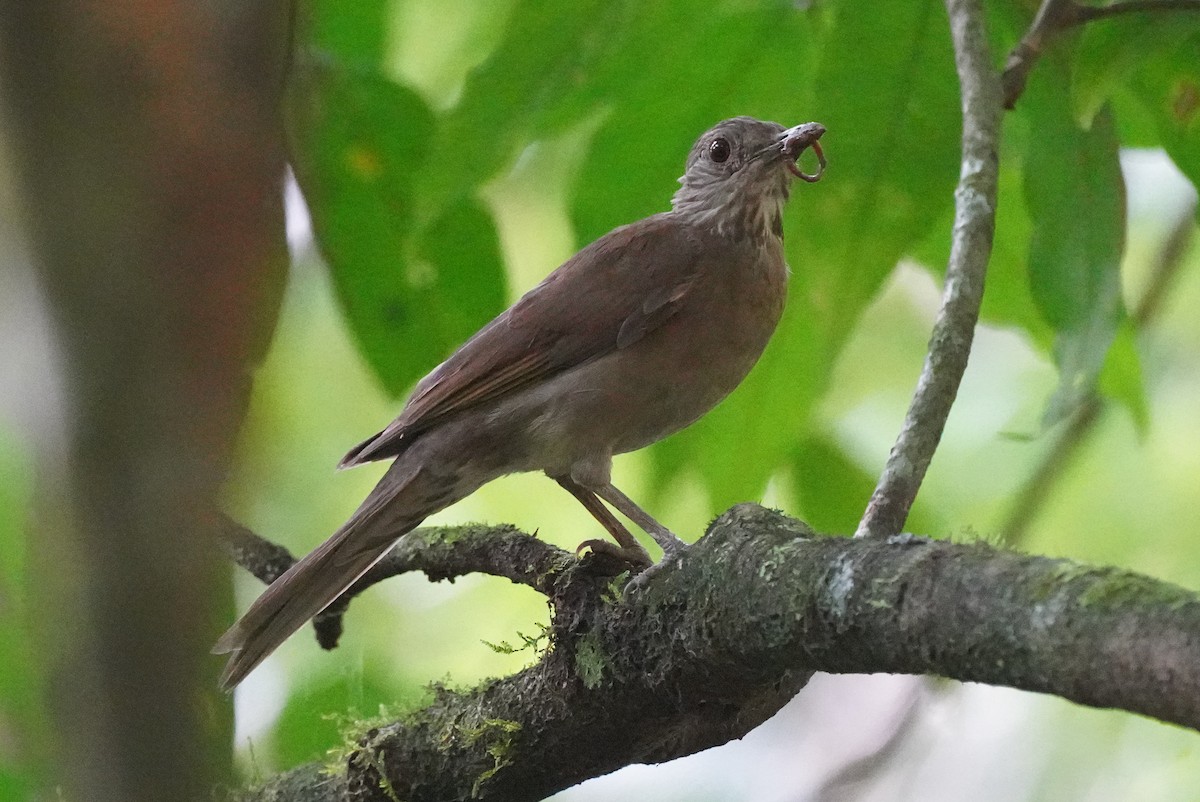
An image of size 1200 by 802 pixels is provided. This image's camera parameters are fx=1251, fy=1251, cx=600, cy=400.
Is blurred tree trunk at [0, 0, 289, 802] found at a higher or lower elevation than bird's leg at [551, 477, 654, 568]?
lower

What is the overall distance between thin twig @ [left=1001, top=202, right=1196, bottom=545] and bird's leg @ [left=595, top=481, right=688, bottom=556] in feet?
4.36

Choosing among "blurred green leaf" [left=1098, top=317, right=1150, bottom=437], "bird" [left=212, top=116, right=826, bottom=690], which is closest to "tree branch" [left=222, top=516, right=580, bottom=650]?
"bird" [left=212, top=116, right=826, bottom=690]

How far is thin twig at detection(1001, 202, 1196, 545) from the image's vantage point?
12.6 feet

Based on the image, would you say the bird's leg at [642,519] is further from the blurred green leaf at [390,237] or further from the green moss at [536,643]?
the blurred green leaf at [390,237]

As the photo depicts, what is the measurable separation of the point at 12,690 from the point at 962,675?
1.26 m

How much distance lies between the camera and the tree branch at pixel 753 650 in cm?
120

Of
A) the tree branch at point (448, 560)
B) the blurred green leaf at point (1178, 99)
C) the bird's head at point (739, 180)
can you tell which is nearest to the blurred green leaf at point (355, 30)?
the bird's head at point (739, 180)

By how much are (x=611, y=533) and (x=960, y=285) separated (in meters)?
Result: 1.27

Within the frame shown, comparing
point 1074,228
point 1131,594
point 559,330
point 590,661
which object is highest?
point 559,330

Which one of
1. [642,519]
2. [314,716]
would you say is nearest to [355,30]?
[642,519]

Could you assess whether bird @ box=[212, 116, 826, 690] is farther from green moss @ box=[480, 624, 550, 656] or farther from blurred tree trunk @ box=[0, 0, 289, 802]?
blurred tree trunk @ box=[0, 0, 289, 802]

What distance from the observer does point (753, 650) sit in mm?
1780

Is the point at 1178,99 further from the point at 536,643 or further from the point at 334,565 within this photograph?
the point at 334,565

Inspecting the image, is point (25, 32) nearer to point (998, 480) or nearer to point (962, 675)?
point (962, 675)
